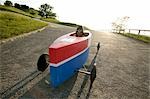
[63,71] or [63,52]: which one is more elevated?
[63,52]

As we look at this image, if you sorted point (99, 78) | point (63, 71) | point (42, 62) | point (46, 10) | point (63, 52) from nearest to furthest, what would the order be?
point (63, 52), point (63, 71), point (99, 78), point (42, 62), point (46, 10)

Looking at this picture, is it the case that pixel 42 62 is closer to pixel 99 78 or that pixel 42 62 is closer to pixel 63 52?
pixel 63 52

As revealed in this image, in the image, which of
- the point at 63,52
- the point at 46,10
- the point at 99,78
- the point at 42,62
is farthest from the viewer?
the point at 46,10

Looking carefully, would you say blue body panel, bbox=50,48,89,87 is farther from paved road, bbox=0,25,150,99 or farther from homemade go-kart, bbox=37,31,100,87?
paved road, bbox=0,25,150,99

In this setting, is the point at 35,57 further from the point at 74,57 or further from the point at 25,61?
the point at 74,57

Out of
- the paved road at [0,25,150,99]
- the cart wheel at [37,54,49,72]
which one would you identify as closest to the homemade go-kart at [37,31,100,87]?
the cart wheel at [37,54,49,72]

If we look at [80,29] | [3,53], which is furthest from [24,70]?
[80,29]

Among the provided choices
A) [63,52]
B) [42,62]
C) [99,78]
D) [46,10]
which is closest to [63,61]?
[63,52]

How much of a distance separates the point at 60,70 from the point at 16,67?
8.30 feet

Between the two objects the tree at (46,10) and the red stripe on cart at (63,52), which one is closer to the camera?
the red stripe on cart at (63,52)

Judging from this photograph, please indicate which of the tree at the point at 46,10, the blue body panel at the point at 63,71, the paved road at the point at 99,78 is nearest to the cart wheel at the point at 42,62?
the paved road at the point at 99,78

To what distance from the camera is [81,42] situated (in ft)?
25.0

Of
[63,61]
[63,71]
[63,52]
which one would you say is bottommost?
[63,71]

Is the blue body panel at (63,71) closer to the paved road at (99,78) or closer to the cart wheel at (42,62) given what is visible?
the paved road at (99,78)
